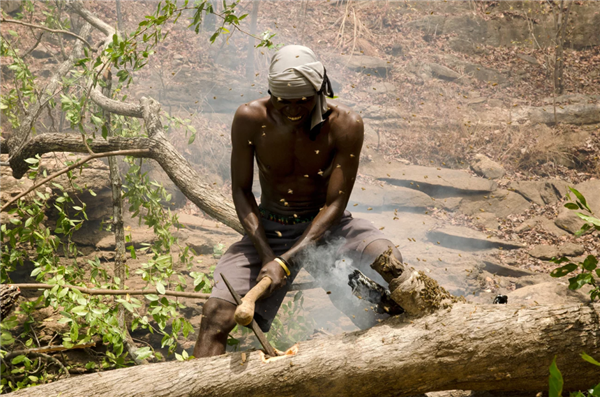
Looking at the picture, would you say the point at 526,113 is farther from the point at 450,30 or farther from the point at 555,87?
the point at 450,30

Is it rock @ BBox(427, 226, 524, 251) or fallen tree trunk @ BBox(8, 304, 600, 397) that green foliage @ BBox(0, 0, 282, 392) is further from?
rock @ BBox(427, 226, 524, 251)

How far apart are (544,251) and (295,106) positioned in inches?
172

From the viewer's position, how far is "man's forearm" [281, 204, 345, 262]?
7.73ft

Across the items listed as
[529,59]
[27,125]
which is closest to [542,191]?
[529,59]

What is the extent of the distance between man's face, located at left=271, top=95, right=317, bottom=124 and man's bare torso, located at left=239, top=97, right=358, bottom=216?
4.0 inches

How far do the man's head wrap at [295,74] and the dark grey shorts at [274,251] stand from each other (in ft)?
2.40

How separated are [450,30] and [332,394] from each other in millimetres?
9665

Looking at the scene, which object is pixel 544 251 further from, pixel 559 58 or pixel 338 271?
pixel 559 58

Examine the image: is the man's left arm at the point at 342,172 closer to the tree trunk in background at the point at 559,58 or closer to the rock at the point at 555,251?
the rock at the point at 555,251

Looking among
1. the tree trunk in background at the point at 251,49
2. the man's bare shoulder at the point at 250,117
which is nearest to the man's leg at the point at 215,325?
the man's bare shoulder at the point at 250,117

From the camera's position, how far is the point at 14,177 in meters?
4.36

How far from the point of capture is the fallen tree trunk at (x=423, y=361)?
1858 millimetres

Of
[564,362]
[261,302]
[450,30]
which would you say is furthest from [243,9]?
[564,362]

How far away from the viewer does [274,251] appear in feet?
8.63
